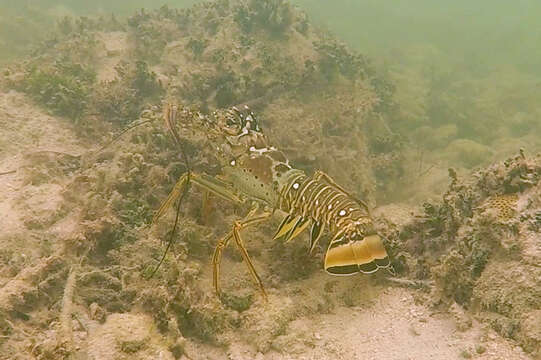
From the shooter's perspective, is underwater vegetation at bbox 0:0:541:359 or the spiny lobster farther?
the spiny lobster

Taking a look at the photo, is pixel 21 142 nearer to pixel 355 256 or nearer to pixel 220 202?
pixel 220 202

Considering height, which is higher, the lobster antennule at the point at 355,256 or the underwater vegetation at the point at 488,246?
the underwater vegetation at the point at 488,246

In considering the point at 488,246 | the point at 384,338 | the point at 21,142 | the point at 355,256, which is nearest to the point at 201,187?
the point at 355,256

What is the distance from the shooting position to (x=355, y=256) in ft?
13.2

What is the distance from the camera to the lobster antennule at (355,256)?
401cm

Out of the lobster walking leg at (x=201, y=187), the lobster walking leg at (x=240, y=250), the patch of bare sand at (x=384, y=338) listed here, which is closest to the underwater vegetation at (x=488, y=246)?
the patch of bare sand at (x=384, y=338)

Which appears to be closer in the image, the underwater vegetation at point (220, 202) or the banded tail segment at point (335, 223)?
the underwater vegetation at point (220, 202)

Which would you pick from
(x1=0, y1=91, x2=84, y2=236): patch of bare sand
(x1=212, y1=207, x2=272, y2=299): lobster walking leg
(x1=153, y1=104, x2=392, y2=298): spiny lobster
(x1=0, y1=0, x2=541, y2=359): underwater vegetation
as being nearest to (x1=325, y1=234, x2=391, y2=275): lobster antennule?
(x1=153, y1=104, x2=392, y2=298): spiny lobster

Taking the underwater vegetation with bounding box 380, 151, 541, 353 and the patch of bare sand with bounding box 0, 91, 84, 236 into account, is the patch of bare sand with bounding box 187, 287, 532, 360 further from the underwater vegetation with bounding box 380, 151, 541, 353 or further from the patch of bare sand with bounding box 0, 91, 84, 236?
the patch of bare sand with bounding box 0, 91, 84, 236

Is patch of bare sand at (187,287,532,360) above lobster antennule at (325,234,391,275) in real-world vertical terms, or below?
below

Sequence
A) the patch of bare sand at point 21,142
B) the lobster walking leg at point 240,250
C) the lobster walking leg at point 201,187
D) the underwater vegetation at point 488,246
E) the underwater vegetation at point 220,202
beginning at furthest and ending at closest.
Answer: the patch of bare sand at point 21,142 < the lobster walking leg at point 201,187 < the lobster walking leg at point 240,250 < the underwater vegetation at point 220,202 < the underwater vegetation at point 488,246

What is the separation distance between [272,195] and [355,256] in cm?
123

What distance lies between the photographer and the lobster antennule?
4.01 meters

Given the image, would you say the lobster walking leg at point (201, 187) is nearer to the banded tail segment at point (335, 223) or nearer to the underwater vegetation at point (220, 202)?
the underwater vegetation at point (220, 202)
